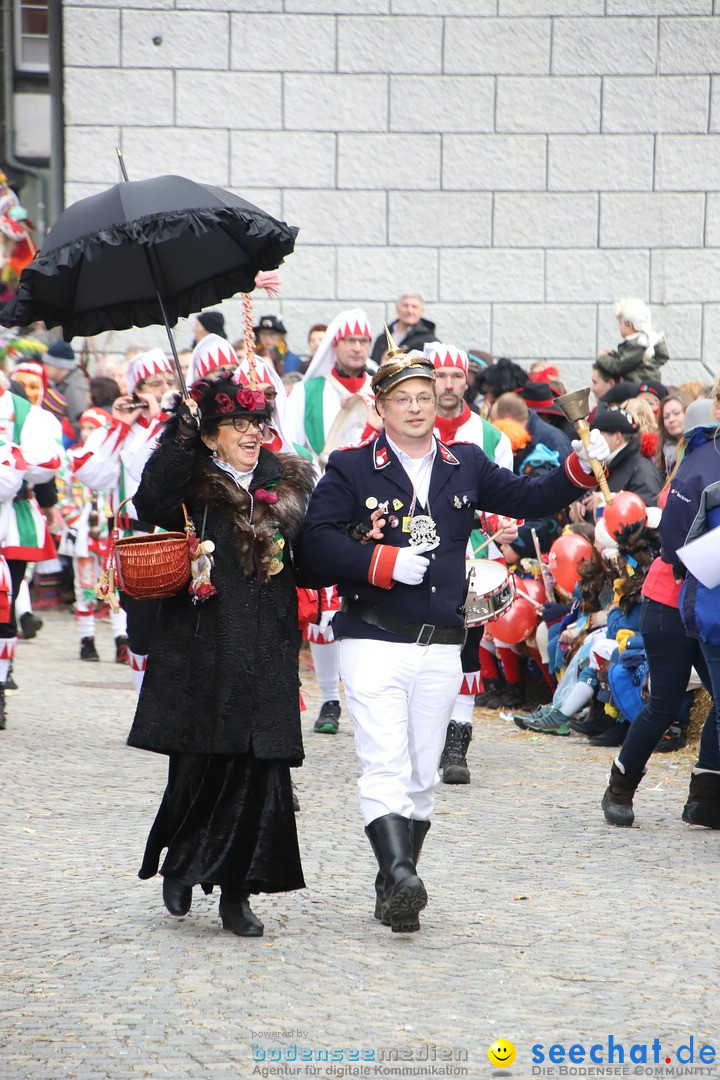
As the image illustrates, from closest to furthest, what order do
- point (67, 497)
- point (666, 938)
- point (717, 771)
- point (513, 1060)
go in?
point (513, 1060) < point (666, 938) < point (717, 771) < point (67, 497)

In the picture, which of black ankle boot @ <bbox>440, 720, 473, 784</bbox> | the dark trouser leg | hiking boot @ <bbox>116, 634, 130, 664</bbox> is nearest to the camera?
the dark trouser leg

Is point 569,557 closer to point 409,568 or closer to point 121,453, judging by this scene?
point 121,453

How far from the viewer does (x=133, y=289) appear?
6.12 meters

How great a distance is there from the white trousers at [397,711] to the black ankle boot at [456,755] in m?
2.48

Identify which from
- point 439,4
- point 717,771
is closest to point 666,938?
point 717,771

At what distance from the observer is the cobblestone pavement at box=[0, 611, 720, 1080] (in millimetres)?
4145

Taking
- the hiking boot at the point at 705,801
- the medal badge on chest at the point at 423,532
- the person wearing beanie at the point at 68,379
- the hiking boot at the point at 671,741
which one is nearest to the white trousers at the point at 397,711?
the medal badge on chest at the point at 423,532

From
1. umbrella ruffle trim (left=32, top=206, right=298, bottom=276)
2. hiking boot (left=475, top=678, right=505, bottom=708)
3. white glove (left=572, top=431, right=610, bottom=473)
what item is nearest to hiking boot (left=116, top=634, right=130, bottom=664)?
hiking boot (left=475, top=678, right=505, bottom=708)

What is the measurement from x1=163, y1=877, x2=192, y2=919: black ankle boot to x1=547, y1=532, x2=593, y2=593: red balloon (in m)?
4.47

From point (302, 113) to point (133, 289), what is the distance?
30.3 feet

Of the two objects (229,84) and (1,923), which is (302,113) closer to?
(229,84)

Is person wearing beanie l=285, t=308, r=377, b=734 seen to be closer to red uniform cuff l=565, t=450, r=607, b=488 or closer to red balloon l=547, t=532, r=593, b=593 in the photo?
red balloon l=547, t=532, r=593, b=593

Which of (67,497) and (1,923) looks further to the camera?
(67,497)

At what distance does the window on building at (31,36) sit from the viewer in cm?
2739
